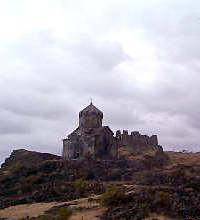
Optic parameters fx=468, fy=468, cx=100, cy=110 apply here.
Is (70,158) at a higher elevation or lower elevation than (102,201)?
higher

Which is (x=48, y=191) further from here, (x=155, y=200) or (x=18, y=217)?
(x=155, y=200)

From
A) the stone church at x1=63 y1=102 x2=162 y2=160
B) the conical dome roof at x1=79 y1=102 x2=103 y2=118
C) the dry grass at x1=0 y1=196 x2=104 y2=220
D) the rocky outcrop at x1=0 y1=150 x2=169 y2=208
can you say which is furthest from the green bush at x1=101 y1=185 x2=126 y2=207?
the conical dome roof at x1=79 y1=102 x2=103 y2=118

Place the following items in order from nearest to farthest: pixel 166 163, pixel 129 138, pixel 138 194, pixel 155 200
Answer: pixel 155 200 < pixel 138 194 < pixel 166 163 < pixel 129 138

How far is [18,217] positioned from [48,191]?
327 inches

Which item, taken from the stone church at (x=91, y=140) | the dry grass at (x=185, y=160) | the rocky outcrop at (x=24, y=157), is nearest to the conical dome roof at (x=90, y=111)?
the stone church at (x=91, y=140)

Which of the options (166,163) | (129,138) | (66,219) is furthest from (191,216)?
(129,138)

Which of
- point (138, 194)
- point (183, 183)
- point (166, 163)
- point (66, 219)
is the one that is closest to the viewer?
point (66, 219)

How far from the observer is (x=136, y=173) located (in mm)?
48906

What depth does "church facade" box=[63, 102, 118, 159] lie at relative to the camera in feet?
188

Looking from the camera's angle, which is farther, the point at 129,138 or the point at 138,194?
the point at 129,138

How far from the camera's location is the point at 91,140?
57.3m

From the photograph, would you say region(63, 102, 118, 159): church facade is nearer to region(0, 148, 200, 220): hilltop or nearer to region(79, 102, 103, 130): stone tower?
region(79, 102, 103, 130): stone tower

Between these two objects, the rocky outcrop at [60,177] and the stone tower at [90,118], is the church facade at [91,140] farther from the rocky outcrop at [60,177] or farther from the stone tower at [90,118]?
the rocky outcrop at [60,177]

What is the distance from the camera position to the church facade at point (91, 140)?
57.4 metres
